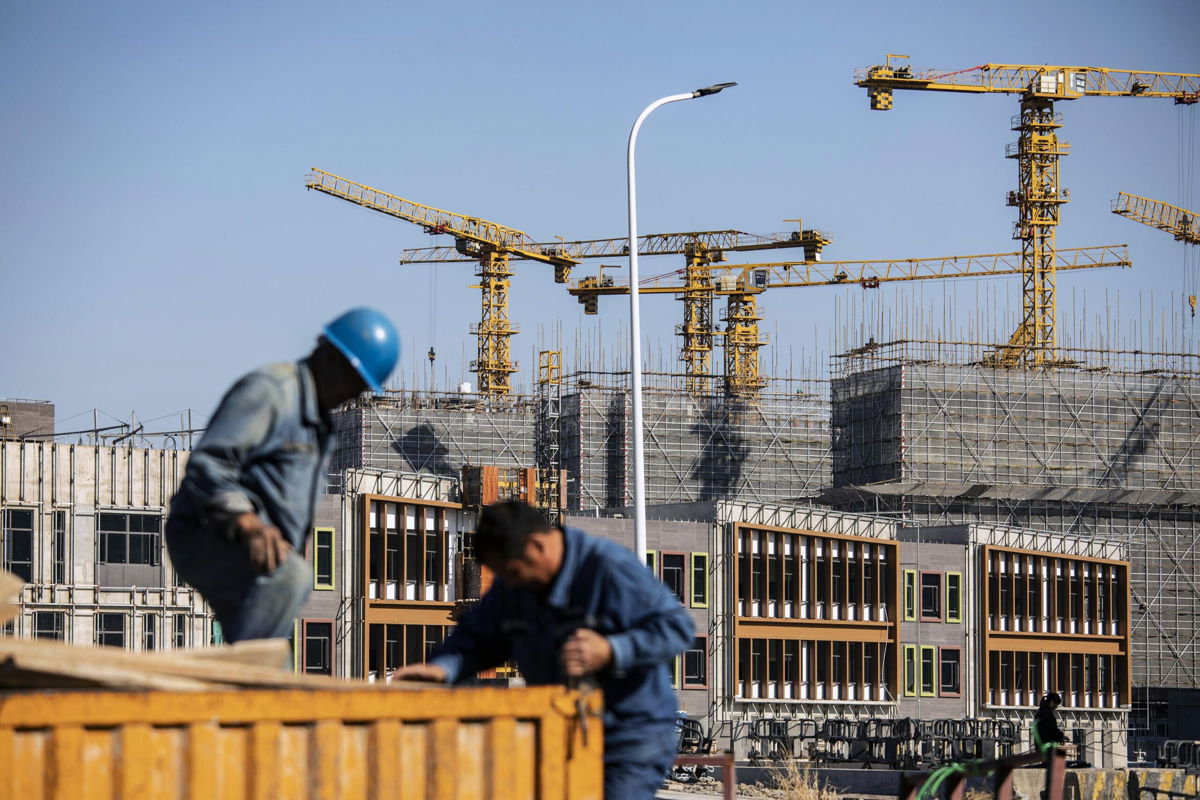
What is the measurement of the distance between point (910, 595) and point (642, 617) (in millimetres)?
65785

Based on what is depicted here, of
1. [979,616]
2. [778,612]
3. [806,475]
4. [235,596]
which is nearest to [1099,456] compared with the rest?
[806,475]

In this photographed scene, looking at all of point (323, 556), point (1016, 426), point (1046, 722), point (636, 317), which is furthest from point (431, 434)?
point (1046, 722)

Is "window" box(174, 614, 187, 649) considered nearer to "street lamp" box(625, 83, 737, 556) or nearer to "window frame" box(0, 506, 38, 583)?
"window frame" box(0, 506, 38, 583)

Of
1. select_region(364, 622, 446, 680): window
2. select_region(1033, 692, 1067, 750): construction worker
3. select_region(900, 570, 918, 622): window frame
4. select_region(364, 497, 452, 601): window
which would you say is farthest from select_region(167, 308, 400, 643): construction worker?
select_region(900, 570, 918, 622): window frame

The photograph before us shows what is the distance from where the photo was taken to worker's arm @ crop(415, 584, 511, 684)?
21.3ft

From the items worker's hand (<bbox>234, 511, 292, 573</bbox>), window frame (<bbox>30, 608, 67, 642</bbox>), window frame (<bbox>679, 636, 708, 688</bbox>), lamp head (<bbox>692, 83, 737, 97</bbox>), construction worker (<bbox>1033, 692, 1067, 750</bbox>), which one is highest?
lamp head (<bbox>692, 83, 737, 97</bbox>)

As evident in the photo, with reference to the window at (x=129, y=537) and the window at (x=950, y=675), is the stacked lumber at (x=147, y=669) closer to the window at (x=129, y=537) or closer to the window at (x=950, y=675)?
the window at (x=129, y=537)

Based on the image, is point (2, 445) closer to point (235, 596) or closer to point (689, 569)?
point (689, 569)

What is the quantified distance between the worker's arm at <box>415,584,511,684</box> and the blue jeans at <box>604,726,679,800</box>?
1.88ft

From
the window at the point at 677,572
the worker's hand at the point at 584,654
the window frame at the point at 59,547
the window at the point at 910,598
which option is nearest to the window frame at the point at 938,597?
the window at the point at 910,598

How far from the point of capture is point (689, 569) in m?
61.7

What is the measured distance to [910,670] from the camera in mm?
69938

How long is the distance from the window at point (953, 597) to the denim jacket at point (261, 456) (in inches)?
2586

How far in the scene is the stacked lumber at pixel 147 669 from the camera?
16.7 feet
